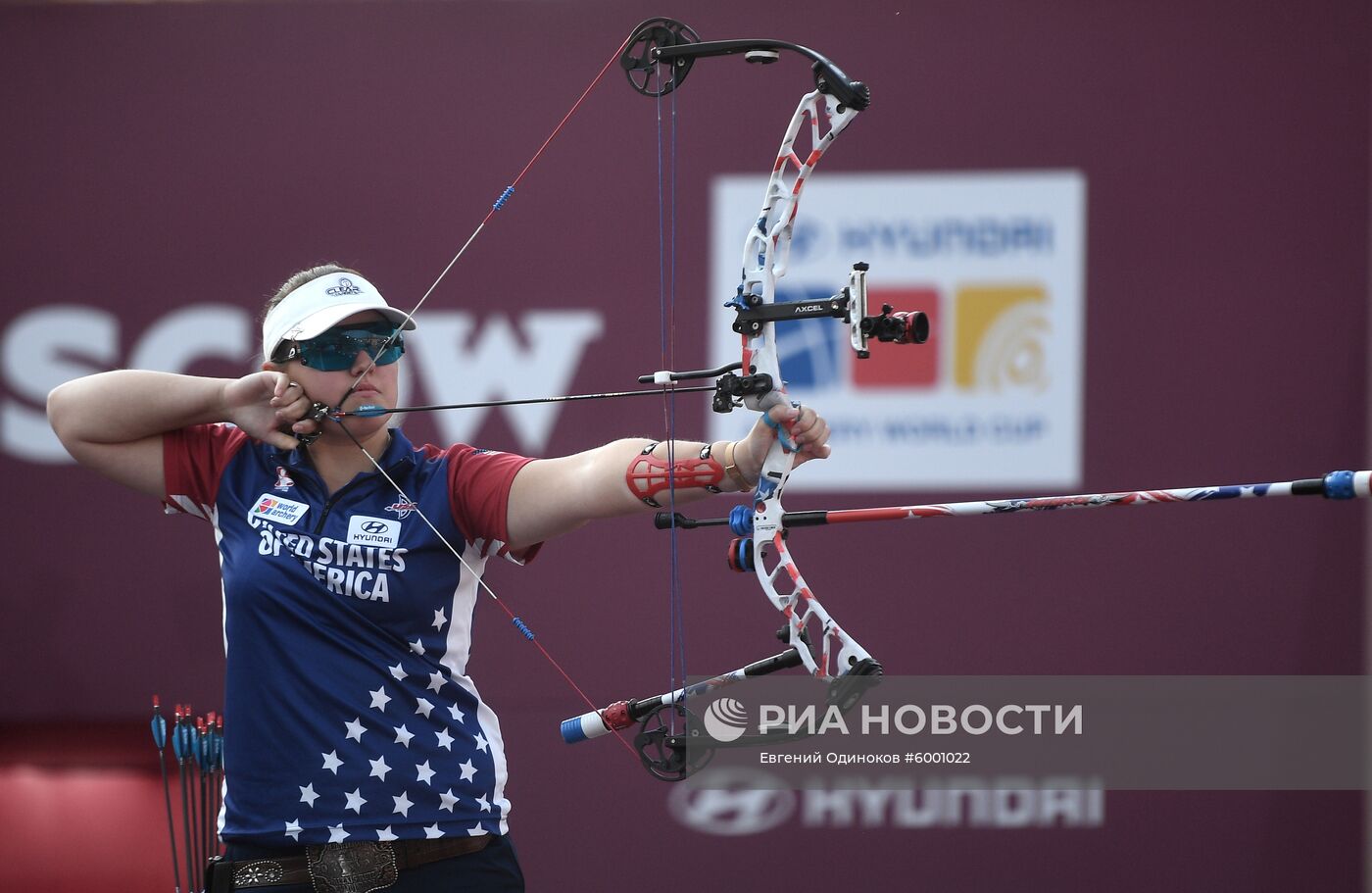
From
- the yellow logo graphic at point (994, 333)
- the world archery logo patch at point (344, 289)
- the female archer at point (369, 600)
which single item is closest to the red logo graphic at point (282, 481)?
the female archer at point (369, 600)

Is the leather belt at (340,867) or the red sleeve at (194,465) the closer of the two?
the leather belt at (340,867)

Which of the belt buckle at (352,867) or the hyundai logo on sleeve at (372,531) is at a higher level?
the hyundai logo on sleeve at (372,531)

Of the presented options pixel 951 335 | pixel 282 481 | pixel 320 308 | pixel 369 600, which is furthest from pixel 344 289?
pixel 951 335

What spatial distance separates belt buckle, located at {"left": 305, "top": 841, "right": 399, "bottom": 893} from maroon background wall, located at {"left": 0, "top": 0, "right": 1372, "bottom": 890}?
53.2 inches

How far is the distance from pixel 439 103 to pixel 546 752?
1338mm

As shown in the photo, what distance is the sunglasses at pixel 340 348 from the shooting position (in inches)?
63.7

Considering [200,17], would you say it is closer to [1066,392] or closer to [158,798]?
[158,798]

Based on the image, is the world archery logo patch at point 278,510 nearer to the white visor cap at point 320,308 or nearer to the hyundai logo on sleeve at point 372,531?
the hyundai logo on sleeve at point 372,531

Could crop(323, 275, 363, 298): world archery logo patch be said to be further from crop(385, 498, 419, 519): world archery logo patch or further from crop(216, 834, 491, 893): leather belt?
crop(216, 834, 491, 893): leather belt

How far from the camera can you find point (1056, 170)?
9.04ft

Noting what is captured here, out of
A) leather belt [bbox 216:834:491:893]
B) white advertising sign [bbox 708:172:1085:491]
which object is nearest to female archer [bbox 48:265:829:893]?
leather belt [bbox 216:834:491:893]

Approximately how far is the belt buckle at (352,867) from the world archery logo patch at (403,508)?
0.35 meters

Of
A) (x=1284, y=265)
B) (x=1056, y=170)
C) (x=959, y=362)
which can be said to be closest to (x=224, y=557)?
(x=959, y=362)

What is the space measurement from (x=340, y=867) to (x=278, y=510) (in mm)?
398
